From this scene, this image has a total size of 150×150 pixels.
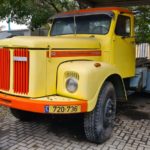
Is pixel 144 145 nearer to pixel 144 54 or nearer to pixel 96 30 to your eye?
pixel 96 30

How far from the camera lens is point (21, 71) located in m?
4.37

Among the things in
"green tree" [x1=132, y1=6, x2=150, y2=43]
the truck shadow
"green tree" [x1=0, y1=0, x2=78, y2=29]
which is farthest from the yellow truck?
"green tree" [x1=132, y1=6, x2=150, y2=43]

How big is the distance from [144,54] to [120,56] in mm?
9518

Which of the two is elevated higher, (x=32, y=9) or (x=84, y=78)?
(x=32, y=9)

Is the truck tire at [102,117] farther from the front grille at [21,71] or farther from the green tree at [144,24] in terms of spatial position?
the green tree at [144,24]

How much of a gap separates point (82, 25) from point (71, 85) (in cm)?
188

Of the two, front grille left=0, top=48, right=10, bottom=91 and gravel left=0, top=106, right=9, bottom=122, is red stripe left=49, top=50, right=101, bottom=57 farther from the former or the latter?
gravel left=0, top=106, right=9, bottom=122

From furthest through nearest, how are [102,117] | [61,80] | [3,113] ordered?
1. [3,113]
2. [102,117]
3. [61,80]

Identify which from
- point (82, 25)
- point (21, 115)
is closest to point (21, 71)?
point (21, 115)

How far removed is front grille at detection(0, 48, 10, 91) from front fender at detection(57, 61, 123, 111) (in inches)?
31.0

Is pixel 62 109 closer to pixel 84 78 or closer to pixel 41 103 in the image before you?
pixel 41 103

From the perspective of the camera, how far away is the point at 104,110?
4789 mm

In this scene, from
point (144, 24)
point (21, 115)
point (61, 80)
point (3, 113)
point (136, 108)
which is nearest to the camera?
point (61, 80)

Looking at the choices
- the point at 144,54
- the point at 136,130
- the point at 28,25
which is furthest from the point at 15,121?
the point at 144,54
